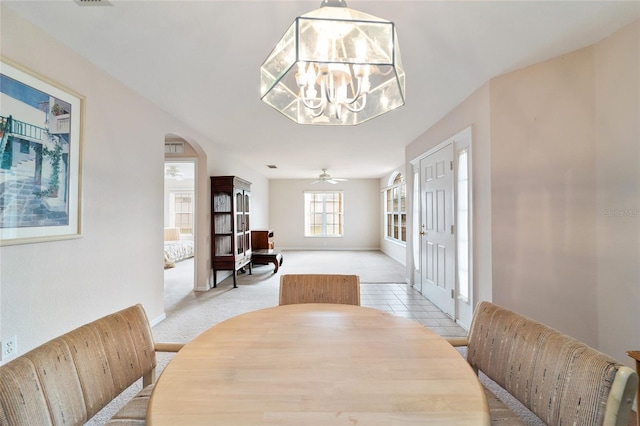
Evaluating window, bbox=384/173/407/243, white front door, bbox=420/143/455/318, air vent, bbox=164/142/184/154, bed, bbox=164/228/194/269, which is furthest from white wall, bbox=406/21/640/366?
bed, bbox=164/228/194/269

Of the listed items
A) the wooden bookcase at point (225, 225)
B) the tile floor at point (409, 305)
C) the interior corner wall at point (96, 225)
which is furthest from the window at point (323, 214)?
the interior corner wall at point (96, 225)

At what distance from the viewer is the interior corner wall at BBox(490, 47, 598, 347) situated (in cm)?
202

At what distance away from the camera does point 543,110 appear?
2.15 meters

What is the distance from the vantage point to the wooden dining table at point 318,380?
0.66 m

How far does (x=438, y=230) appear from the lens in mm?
3418

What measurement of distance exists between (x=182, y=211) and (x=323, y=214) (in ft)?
15.3

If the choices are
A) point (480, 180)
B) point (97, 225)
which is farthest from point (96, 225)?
point (480, 180)

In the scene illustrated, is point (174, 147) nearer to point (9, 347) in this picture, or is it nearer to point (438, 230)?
point (9, 347)

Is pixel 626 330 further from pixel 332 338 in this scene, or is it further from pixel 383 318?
pixel 332 338

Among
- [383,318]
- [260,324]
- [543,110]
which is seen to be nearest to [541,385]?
[383,318]

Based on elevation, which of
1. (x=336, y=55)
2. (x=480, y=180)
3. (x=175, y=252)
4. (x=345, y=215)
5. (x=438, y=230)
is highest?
(x=336, y=55)

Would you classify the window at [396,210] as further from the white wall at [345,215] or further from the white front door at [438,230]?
the white front door at [438,230]

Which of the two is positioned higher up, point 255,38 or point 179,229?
point 255,38

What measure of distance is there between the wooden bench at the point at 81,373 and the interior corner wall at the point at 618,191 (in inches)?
106
